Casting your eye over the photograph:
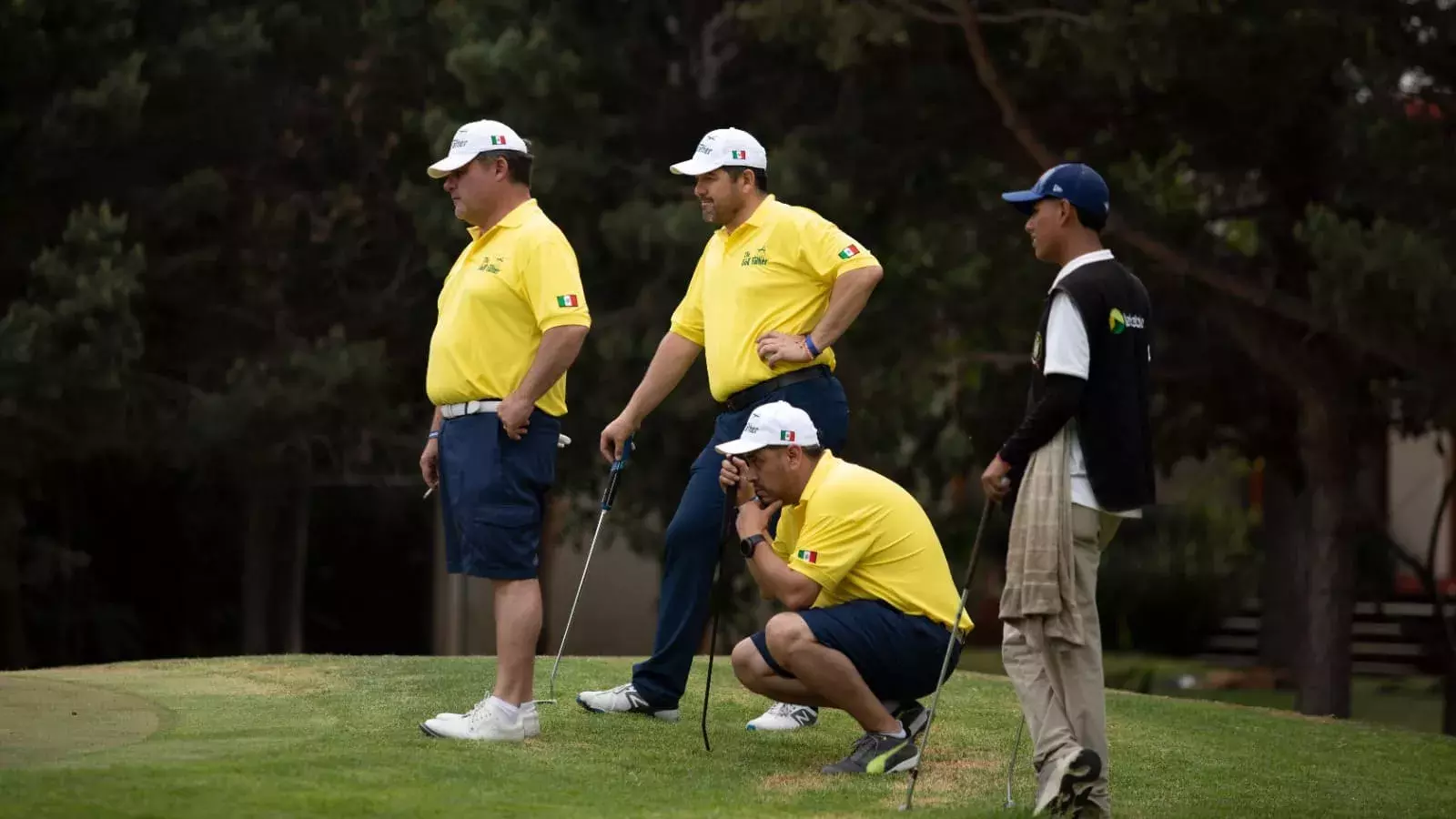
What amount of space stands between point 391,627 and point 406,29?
7.00 metres

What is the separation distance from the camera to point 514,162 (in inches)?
299

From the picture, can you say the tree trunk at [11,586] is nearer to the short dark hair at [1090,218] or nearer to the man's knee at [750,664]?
the man's knee at [750,664]

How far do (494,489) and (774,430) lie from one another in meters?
0.99

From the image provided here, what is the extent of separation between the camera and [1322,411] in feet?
54.4

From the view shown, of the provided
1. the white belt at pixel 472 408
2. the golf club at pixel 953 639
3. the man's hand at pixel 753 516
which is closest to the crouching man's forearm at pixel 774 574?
the man's hand at pixel 753 516

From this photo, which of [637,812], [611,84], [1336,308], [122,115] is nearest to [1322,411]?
[1336,308]

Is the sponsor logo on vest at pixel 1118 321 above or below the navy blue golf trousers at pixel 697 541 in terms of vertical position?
above

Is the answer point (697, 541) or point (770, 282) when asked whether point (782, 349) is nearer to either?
point (770, 282)

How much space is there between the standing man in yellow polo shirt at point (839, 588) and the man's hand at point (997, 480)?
2.80 ft

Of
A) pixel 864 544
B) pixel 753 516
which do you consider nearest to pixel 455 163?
pixel 753 516

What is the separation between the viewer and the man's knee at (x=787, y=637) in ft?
23.2

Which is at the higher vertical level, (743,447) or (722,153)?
(722,153)

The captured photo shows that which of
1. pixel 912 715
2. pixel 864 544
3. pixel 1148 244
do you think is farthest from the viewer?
pixel 1148 244

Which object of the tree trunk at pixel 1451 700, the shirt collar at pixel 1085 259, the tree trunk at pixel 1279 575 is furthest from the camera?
the tree trunk at pixel 1279 575
